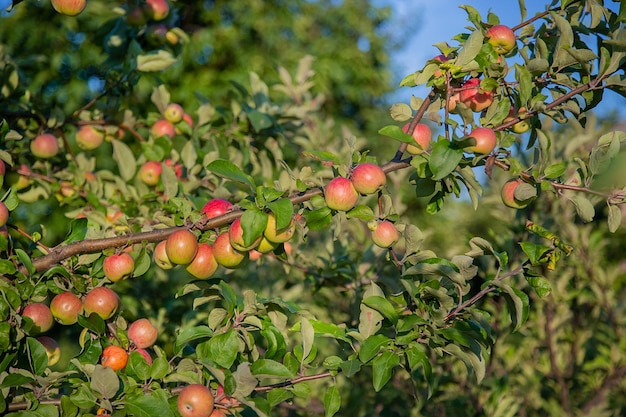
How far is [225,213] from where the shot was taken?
3.92 feet

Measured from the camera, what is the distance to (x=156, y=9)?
1887mm

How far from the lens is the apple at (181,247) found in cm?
113

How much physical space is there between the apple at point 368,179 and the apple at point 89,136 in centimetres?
111

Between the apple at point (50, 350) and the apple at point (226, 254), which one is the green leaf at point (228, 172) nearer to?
the apple at point (226, 254)

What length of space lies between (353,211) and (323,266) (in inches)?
32.2

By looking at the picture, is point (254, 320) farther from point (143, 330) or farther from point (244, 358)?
point (143, 330)

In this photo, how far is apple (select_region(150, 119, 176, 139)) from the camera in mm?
1918

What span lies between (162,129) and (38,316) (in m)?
0.89

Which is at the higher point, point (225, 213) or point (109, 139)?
point (225, 213)

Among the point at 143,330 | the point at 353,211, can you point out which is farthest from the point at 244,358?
the point at 353,211

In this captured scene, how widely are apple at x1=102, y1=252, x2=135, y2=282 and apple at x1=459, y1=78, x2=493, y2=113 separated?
0.72 m

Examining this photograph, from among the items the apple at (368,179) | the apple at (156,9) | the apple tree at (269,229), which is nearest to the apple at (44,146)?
the apple tree at (269,229)

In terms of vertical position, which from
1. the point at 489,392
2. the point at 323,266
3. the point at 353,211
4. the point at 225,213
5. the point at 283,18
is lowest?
the point at 283,18

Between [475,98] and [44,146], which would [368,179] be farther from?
[44,146]
